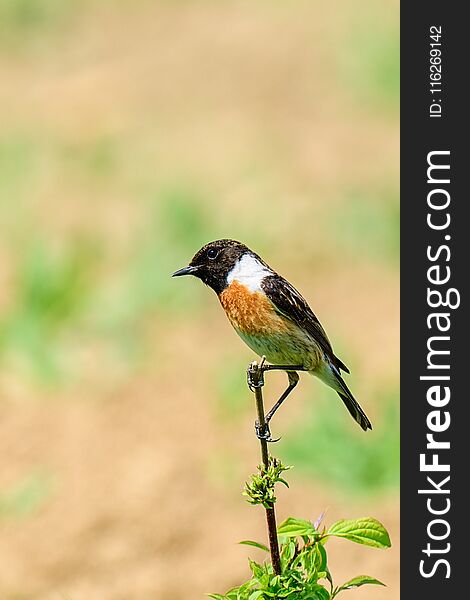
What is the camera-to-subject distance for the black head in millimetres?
3686

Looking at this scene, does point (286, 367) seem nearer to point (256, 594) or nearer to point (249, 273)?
point (249, 273)

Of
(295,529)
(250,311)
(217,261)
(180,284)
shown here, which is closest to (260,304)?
(250,311)

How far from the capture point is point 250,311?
12.5ft

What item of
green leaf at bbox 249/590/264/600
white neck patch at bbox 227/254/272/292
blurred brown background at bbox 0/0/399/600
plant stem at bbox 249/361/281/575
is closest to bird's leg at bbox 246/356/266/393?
plant stem at bbox 249/361/281/575

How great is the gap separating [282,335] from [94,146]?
29.3 feet

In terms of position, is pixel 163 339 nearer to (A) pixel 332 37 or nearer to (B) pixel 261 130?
(B) pixel 261 130

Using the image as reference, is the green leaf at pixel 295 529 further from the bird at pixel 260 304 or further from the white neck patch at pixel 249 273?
the white neck patch at pixel 249 273

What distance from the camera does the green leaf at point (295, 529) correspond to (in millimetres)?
3336

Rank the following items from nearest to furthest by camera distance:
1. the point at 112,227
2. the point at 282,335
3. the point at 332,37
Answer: the point at 282,335 < the point at 112,227 < the point at 332,37

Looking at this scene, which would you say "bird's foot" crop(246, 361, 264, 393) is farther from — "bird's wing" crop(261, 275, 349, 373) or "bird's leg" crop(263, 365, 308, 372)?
"bird's wing" crop(261, 275, 349, 373)

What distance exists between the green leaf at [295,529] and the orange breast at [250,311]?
0.72m

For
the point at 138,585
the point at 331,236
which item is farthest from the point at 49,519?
the point at 331,236

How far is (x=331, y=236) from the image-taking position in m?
10.7

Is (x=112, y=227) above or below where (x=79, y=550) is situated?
above
